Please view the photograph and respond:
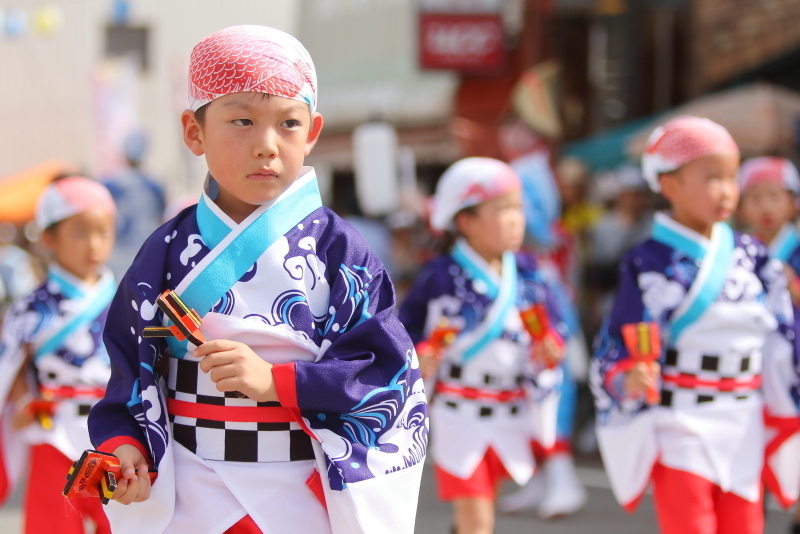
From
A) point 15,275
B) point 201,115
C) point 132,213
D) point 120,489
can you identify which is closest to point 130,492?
point 120,489

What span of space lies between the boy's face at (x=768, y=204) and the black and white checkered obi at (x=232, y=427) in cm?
374

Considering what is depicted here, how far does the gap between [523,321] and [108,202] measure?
176cm

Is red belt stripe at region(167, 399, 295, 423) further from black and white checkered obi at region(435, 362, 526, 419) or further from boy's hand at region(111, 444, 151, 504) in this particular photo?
black and white checkered obi at region(435, 362, 526, 419)

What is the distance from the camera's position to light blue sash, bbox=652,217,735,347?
3.51 metres

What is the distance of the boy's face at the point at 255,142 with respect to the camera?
2.28 metres

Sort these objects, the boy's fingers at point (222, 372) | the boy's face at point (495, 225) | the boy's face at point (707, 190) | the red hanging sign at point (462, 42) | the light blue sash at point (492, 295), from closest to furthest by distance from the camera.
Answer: the boy's fingers at point (222, 372), the boy's face at point (707, 190), the light blue sash at point (492, 295), the boy's face at point (495, 225), the red hanging sign at point (462, 42)

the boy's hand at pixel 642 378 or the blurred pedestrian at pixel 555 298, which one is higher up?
the boy's hand at pixel 642 378

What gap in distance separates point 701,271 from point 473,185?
137cm

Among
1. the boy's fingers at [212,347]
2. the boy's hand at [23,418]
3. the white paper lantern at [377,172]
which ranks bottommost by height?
the white paper lantern at [377,172]

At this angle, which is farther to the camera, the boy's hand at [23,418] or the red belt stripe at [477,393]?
the red belt stripe at [477,393]

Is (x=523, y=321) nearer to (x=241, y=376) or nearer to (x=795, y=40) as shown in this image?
(x=241, y=376)

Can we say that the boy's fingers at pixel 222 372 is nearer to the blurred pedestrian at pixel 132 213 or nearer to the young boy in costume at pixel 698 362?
the young boy in costume at pixel 698 362

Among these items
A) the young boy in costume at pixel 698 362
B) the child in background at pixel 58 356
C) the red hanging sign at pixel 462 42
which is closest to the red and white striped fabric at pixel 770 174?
the young boy in costume at pixel 698 362

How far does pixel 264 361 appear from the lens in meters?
2.23
